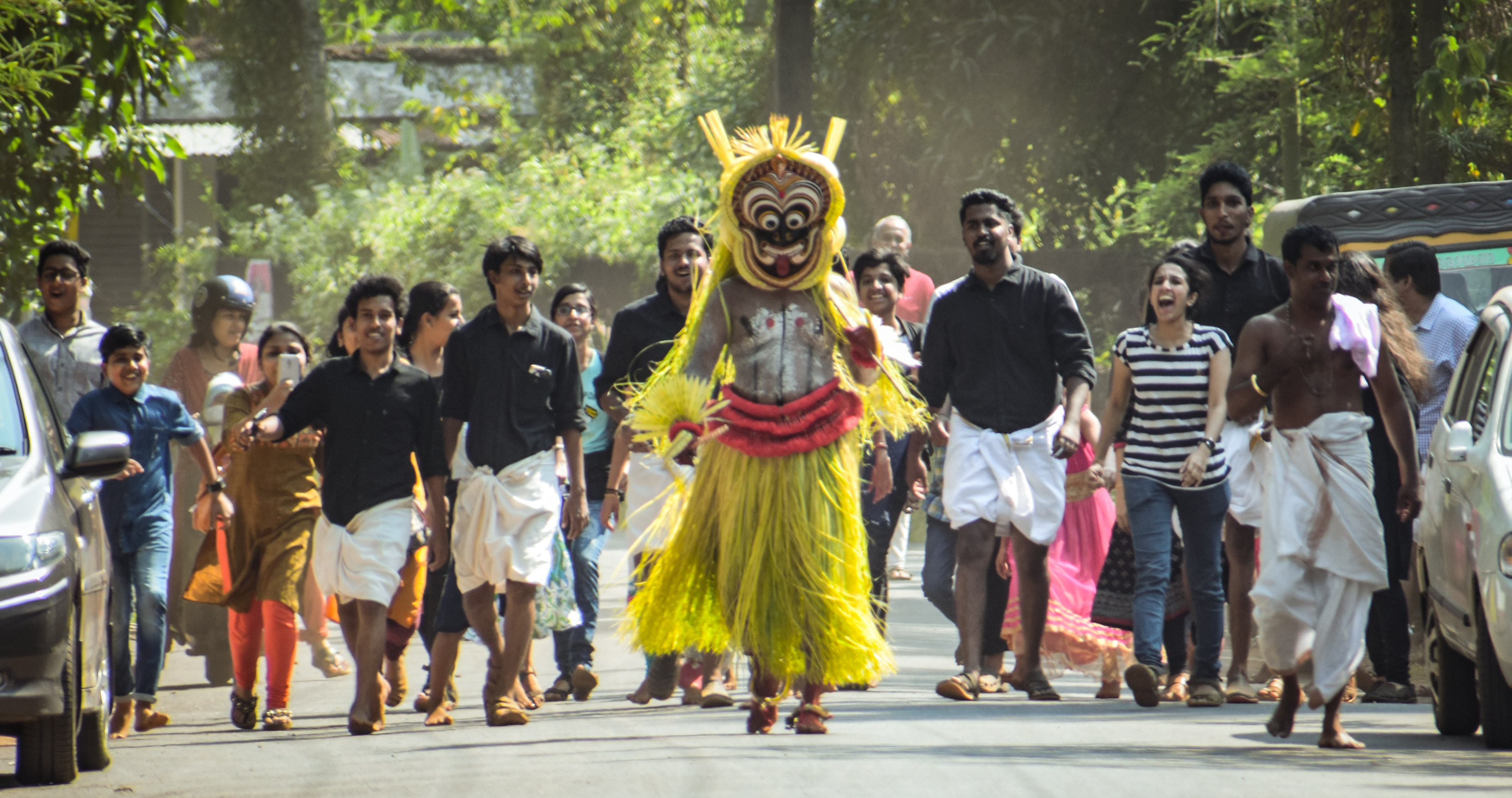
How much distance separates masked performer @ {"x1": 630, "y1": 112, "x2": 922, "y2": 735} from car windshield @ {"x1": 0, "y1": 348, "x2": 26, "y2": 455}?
2.19 m

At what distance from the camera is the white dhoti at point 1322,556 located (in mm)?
6648

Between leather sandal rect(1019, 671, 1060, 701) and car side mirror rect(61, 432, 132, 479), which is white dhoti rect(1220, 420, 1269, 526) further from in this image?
car side mirror rect(61, 432, 132, 479)

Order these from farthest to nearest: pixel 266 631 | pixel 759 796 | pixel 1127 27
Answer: pixel 1127 27, pixel 266 631, pixel 759 796

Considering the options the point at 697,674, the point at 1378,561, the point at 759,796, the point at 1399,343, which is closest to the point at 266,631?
the point at 697,674

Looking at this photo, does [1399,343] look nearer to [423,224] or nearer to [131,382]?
[131,382]

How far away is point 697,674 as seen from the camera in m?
8.51

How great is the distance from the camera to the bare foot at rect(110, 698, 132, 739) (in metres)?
7.97

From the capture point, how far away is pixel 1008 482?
27.2 feet

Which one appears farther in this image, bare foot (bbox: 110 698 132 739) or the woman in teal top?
the woman in teal top

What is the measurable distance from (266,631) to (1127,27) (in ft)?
53.5

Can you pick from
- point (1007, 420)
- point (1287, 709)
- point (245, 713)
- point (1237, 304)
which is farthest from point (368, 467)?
point (1237, 304)

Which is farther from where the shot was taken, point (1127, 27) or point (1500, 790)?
point (1127, 27)

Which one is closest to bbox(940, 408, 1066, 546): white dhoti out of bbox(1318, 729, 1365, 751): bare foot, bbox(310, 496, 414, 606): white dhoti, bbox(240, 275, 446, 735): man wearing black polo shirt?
bbox(1318, 729, 1365, 751): bare foot

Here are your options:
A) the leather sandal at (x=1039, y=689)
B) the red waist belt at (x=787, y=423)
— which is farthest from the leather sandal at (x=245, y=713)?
the leather sandal at (x=1039, y=689)
